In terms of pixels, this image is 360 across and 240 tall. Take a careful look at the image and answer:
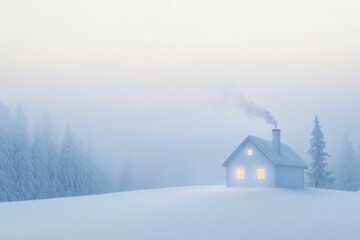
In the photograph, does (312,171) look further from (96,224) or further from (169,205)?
(96,224)

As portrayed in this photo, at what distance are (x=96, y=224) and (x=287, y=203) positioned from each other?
15913mm

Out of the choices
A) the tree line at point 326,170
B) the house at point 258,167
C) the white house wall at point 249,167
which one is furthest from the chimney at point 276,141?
the tree line at point 326,170

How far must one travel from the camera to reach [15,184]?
69.0 metres

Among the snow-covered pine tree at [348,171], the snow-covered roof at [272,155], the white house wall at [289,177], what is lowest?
the snow-covered pine tree at [348,171]

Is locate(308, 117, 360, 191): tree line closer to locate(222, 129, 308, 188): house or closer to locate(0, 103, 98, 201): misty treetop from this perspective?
locate(222, 129, 308, 188): house

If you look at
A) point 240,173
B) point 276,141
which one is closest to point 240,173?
point 240,173

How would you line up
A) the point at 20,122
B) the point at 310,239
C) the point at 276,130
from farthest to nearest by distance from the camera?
1. the point at 20,122
2. the point at 276,130
3. the point at 310,239

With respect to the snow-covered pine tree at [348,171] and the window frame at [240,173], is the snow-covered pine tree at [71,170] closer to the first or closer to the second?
the window frame at [240,173]

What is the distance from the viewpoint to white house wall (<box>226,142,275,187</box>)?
51406 mm

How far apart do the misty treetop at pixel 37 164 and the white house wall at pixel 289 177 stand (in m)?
35.1

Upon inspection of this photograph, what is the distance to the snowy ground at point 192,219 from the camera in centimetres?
2475

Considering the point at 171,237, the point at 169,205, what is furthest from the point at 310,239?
the point at 169,205

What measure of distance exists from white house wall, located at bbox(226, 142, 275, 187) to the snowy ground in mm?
7001

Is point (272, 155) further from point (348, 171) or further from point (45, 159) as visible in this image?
point (348, 171)
